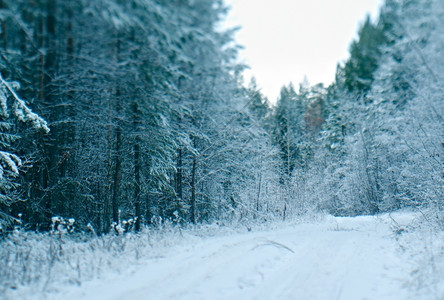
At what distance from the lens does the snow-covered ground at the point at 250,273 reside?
5.45 m

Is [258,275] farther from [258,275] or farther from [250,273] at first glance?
[250,273]

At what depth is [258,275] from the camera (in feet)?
22.2

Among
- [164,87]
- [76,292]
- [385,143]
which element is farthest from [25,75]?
[385,143]

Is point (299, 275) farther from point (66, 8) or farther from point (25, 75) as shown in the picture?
point (25, 75)

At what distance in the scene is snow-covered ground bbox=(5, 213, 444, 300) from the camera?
17.9ft

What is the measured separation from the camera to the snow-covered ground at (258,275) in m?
5.46

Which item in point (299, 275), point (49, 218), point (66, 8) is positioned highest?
point (66, 8)

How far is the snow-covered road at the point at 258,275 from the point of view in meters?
5.47

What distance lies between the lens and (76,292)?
17.2ft

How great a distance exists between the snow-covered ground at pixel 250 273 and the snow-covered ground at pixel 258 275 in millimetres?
14

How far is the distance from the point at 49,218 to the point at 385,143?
24.6 metres

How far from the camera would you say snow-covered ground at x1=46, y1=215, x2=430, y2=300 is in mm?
5465

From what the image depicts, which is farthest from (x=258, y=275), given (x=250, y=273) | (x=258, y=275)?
(x=250, y=273)

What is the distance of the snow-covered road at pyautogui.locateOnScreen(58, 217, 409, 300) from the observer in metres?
5.47
